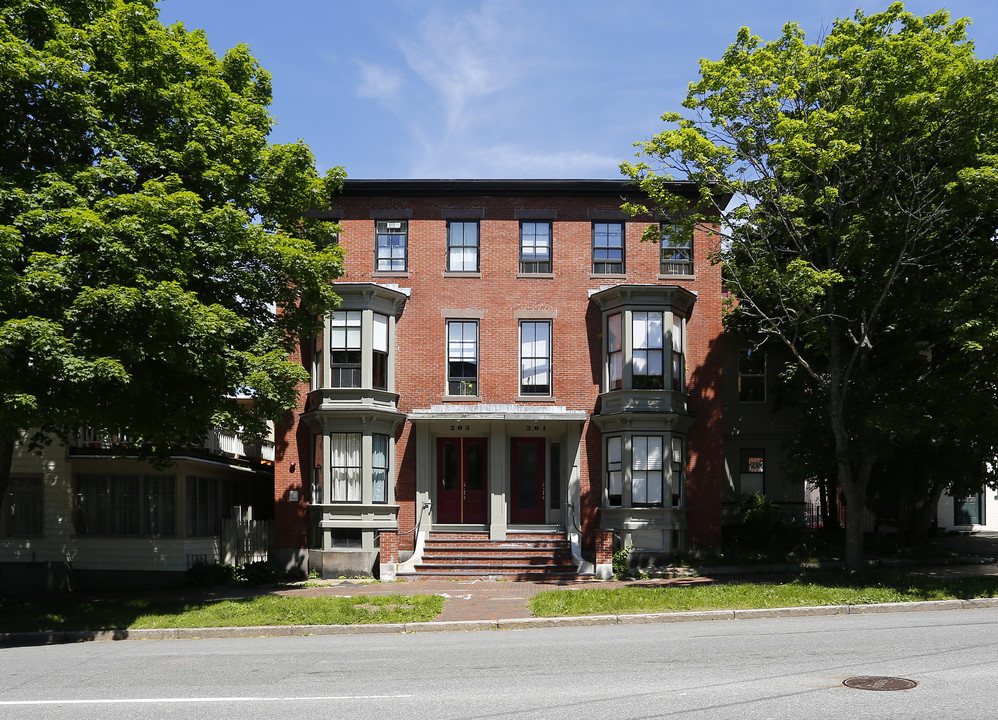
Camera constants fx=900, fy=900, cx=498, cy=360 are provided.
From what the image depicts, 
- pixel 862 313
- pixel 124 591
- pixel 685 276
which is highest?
pixel 685 276

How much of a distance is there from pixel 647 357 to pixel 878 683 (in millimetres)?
15348

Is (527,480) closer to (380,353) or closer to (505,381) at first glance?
(505,381)

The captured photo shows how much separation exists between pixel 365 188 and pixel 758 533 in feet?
48.3

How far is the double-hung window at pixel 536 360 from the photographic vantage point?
991 inches

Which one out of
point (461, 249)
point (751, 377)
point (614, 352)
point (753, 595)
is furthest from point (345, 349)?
point (751, 377)

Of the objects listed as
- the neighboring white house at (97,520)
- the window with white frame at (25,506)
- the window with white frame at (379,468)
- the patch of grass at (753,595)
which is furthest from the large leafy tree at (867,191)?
the window with white frame at (25,506)

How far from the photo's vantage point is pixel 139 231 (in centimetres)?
1475

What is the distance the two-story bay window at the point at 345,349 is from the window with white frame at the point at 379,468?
5.37 ft

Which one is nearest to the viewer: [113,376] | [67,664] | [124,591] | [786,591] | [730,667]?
[730,667]

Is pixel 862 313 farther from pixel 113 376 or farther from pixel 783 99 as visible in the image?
pixel 113 376

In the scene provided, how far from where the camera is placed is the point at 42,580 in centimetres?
2183

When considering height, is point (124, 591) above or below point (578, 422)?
below

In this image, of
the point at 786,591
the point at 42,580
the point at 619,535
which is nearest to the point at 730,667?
the point at 786,591

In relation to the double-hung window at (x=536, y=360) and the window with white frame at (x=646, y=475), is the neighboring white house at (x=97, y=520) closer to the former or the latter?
the double-hung window at (x=536, y=360)
